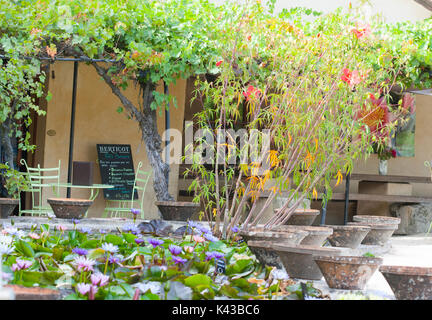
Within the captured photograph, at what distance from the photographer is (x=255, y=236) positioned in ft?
12.7

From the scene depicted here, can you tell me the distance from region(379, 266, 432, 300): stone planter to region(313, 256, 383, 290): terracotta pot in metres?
0.24

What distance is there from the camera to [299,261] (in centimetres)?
328

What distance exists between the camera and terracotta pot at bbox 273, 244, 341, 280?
3260mm

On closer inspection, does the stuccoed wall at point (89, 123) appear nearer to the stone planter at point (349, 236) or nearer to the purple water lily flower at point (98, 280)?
the stone planter at point (349, 236)

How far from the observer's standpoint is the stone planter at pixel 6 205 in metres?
5.14

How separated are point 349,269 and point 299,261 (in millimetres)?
328

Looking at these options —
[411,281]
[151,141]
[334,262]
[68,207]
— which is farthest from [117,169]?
[411,281]

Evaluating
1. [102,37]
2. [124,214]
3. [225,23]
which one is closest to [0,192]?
[124,214]

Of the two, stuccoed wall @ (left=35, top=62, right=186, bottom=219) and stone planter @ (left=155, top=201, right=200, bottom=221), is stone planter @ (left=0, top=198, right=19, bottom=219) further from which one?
stuccoed wall @ (left=35, top=62, right=186, bottom=219)

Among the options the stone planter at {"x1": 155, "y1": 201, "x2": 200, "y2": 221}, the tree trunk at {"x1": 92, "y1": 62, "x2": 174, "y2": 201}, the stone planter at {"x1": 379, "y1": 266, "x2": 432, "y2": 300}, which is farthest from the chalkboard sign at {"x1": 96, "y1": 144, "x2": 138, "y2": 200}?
the stone planter at {"x1": 379, "y1": 266, "x2": 432, "y2": 300}

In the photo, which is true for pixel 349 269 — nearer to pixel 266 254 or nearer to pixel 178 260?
pixel 266 254

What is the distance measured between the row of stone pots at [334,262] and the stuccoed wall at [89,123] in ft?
12.5

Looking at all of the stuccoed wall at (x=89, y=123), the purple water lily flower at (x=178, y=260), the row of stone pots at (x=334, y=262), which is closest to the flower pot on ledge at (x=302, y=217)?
the row of stone pots at (x=334, y=262)
